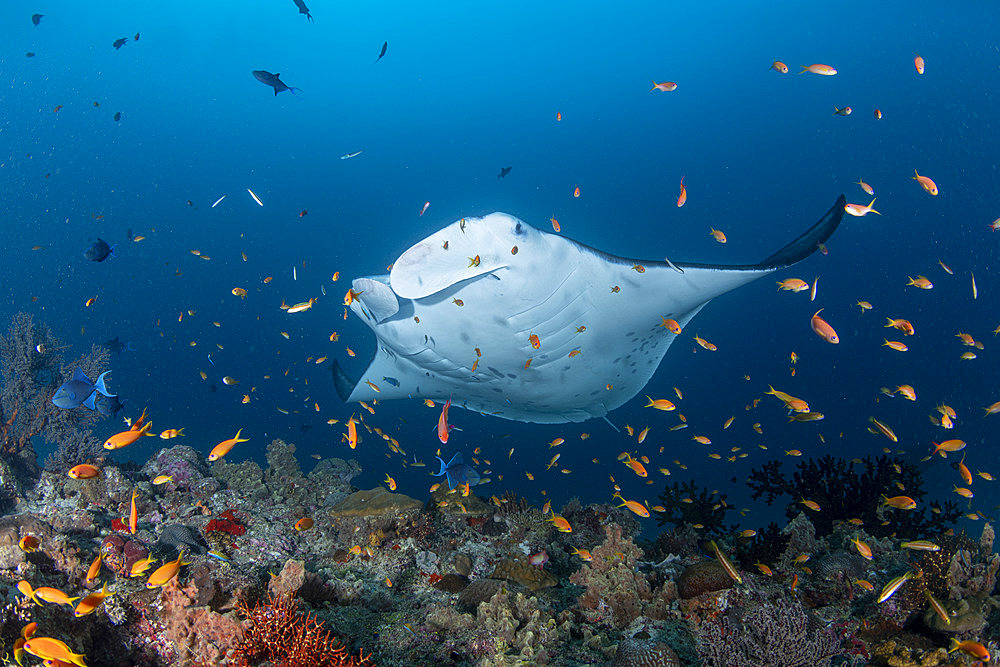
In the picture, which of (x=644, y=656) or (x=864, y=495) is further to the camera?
(x=864, y=495)

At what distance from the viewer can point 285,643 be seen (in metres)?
2.30

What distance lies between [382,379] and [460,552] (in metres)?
3.34

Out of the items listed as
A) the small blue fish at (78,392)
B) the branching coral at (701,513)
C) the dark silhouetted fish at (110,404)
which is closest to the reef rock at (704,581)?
the branching coral at (701,513)

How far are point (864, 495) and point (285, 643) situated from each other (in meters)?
7.23

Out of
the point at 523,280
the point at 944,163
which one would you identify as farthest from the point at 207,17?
the point at 944,163

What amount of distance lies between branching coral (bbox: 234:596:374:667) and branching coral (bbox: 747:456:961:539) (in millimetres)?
6310

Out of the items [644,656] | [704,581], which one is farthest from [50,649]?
[704,581]

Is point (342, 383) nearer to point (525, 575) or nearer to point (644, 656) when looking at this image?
point (525, 575)

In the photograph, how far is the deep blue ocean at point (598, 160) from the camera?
31.3 m

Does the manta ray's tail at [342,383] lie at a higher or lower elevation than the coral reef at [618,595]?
lower

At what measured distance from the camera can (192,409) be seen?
64.0 m

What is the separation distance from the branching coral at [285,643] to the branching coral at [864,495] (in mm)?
6310

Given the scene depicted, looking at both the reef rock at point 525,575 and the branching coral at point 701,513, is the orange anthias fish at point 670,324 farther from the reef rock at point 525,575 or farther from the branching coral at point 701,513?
the reef rock at point 525,575

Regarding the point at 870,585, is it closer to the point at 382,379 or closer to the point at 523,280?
the point at 523,280
